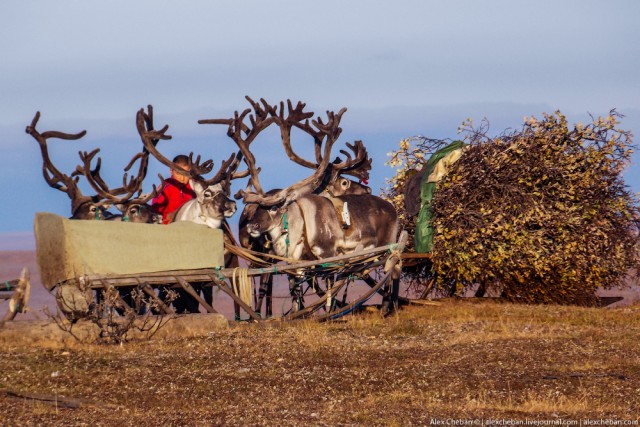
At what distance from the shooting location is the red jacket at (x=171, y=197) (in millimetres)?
20477

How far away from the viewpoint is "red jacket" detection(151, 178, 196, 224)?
20.5 m

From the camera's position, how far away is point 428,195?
20078 mm

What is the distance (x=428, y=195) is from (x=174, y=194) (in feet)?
16.1

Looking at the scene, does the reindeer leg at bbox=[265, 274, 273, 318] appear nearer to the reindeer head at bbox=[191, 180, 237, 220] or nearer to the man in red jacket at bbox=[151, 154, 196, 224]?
the reindeer head at bbox=[191, 180, 237, 220]

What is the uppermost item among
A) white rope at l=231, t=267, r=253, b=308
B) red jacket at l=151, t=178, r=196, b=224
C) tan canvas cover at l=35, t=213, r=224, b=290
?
red jacket at l=151, t=178, r=196, b=224

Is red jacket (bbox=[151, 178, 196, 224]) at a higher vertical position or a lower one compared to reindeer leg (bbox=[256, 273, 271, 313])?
higher

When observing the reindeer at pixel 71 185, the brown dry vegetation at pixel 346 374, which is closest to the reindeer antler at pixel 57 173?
the reindeer at pixel 71 185

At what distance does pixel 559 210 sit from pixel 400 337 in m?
5.10

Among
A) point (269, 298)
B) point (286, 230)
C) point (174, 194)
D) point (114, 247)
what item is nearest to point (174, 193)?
point (174, 194)

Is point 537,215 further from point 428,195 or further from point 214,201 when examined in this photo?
point 214,201

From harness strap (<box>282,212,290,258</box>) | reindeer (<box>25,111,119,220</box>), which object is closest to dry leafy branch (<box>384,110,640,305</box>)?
harness strap (<box>282,212,290,258</box>)

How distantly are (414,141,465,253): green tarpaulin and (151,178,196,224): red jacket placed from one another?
4.43m

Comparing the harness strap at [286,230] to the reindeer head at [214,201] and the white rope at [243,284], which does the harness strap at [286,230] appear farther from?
the white rope at [243,284]

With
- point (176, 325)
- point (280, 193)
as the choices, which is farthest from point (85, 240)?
point (280, 193)
